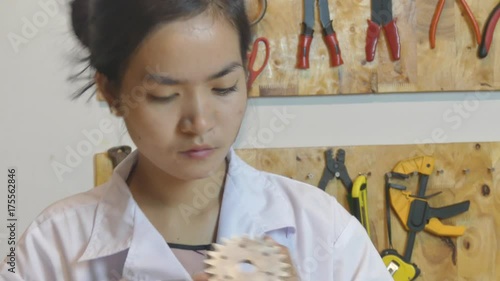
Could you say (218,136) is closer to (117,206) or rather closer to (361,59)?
(117,206)

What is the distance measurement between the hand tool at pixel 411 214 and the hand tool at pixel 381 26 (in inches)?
8.6

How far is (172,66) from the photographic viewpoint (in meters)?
0.62

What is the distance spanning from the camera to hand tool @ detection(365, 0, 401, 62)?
116 cm

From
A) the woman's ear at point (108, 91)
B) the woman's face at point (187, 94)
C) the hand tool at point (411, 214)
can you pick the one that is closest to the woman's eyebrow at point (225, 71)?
the woman's face at point (187, 94)

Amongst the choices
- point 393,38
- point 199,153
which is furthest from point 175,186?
point 393,38

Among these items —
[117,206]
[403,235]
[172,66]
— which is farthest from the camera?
[403,235]

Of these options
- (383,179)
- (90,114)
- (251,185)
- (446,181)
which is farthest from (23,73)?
(446,181)

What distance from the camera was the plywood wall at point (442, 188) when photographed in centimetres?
117

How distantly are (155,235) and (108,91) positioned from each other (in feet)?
0.58

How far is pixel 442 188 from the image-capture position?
3.84ft

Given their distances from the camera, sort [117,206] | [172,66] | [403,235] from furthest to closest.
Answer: [403,235]
[117,206]
[172,66]

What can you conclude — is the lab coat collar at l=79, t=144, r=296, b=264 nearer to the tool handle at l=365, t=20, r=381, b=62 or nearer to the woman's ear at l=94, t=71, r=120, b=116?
the woman's ear at l=94, t=71, r=120, b=116

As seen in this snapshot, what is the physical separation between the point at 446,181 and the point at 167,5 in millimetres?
740

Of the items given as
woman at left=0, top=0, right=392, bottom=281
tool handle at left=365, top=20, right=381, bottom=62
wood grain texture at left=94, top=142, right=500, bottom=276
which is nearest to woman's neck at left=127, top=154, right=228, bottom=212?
woman at left=0, top=0, right=392, bottom=281
